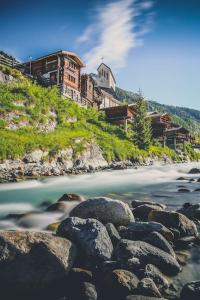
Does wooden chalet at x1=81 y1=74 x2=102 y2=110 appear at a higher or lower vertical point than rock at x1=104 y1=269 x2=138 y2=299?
higher

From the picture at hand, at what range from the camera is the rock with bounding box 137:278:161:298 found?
529 centimetres

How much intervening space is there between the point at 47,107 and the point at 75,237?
29611 mm

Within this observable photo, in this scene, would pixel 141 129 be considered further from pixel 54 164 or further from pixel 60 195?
pixel 60 195

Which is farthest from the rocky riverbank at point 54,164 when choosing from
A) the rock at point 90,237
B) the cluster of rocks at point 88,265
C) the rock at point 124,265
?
the rock at point 124,265

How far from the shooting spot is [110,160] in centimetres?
3506

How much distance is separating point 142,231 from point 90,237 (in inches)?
71.4

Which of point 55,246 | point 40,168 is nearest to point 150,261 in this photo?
point 55,246

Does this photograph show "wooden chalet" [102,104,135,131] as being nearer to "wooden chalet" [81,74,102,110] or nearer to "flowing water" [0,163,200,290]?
"wooden chalet" [81,74,102,110]

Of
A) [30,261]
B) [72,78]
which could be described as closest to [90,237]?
[30,261]

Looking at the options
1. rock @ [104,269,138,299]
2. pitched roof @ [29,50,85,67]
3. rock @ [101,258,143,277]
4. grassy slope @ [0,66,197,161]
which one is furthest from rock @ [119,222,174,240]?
pitched roof @ [29,50,85,67]

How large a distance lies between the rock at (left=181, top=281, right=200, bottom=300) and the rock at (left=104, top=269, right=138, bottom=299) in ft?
3.12

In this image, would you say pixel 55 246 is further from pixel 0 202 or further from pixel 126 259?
pixel 0 202

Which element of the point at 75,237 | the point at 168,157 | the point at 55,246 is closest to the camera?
the point at 55,246

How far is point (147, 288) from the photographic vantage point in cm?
534
